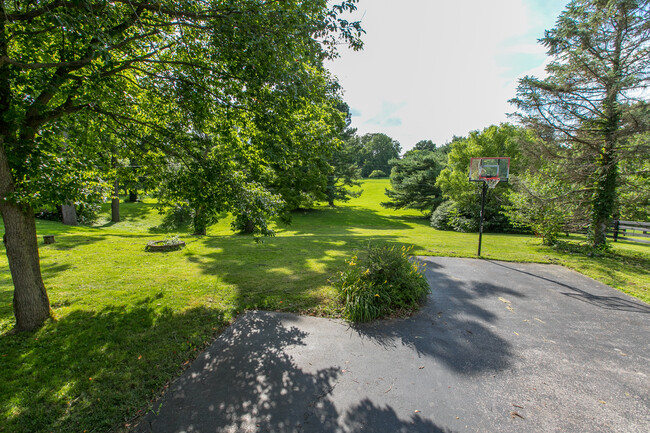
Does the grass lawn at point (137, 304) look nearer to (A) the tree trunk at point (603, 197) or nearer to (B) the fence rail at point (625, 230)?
(A) the tree trunk at point (603, 197)

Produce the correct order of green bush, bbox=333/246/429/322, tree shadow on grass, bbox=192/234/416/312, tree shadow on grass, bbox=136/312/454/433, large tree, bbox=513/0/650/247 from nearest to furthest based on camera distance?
tree shadow on grass, bbox=136/312/454/433
green bush, bbox=333/246/429/322
tree shadow on grass, bbox=192/234/416/312
large tree, bbox=513/0/650/247

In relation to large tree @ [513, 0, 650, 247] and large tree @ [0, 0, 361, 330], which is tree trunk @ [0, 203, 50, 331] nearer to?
large tree @ [0, 0, 361, 330]

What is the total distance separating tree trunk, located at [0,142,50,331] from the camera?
367cm

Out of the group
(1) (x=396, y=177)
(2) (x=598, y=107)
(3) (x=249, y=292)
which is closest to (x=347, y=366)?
(3) (x=249, y=292)

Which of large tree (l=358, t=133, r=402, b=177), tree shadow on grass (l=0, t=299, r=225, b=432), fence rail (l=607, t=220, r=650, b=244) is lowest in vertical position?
tree shadow on grass (l=0, t=299, r=225, b=432)

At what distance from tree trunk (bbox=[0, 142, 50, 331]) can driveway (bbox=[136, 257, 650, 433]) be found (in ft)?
9.25

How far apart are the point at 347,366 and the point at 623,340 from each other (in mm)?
4230

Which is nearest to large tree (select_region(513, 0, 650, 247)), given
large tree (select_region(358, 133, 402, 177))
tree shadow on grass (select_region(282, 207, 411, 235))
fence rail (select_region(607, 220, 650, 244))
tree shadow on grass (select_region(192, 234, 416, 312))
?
fence rail (select_region(607, 220, 650, 244))

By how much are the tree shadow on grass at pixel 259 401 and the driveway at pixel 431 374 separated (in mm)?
12

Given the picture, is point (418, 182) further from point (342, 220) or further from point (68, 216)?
point (68, 216)

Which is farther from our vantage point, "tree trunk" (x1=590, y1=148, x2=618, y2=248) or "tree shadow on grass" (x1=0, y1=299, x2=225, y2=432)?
"tree trunk" (x1=590, y1=148, x2=618, y2=248)

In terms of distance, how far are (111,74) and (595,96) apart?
13401mm

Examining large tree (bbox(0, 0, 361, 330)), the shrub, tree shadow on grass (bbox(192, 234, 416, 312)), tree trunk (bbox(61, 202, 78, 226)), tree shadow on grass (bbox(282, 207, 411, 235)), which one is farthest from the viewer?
tree shadow on grass (bbox(282, 207, 411, 235))

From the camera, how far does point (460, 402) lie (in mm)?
2756
